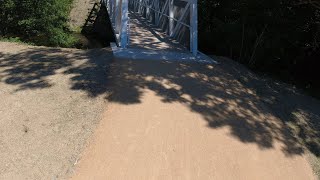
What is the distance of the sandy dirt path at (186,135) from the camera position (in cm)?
487

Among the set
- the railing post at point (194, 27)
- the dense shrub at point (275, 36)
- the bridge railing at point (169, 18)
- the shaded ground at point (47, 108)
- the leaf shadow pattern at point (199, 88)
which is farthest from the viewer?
the railing post at point (194, 27)

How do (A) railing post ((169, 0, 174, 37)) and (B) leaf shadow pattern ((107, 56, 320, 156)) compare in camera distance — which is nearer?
(B) leaf shadow pattern ((107, 56, 320, 156))

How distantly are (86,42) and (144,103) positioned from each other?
15366 millimetres

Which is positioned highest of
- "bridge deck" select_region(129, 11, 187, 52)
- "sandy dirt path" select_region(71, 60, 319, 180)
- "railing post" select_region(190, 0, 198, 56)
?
"railing post" select_region(190, 0, 198, 56)

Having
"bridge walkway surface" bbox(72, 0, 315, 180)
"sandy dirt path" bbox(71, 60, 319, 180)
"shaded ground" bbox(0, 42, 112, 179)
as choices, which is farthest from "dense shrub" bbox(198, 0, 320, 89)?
"shaded ground" bbox(0, 42, 112, 179)

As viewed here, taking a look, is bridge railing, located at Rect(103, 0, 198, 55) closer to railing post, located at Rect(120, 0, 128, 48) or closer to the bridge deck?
railing post, located at Rect(120, 0, 128, 48)

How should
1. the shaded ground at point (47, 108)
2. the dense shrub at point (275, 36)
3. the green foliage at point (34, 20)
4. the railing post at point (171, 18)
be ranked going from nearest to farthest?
the shaded ground at point (47, 108) → the dense shrub at point (275, 36) → the railing post at point (171, 18) → the green foliage at point (34, 20)

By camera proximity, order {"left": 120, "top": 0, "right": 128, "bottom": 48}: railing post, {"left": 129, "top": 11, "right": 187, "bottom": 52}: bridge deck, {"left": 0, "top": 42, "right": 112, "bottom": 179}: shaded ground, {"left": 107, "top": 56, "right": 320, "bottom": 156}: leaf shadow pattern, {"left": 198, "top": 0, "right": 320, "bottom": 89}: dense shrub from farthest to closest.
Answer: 1. {"left": 129, "top": 11, "right": 187, "bottom": 52}: bridge deck
2. {"left": 120, "top": 0, "right": 128, "bottom": 48}: railing post
3. {"left": 198, "top": 0, "right": 320, "bottom": 89}: dense shrub
4. {"left": 107, "top": 56, "right": 320, "bottom": 156}: leaf shadow pattern
5. {"left": 0, "top": 42, "right": 112, "bottom": 179}: shaded ground

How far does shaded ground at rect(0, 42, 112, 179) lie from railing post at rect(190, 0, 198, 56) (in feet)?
7.35

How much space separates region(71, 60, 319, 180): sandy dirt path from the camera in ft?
16.0

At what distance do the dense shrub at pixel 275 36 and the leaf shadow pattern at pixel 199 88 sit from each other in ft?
4.62

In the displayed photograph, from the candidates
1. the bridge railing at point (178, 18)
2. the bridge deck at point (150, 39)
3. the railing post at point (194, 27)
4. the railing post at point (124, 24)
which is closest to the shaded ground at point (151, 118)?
the railing post at point (124, 24)

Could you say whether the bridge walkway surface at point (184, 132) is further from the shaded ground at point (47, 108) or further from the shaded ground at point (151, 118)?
the shaded ground at point (47, 108)

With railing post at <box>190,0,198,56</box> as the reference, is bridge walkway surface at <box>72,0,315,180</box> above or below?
below
